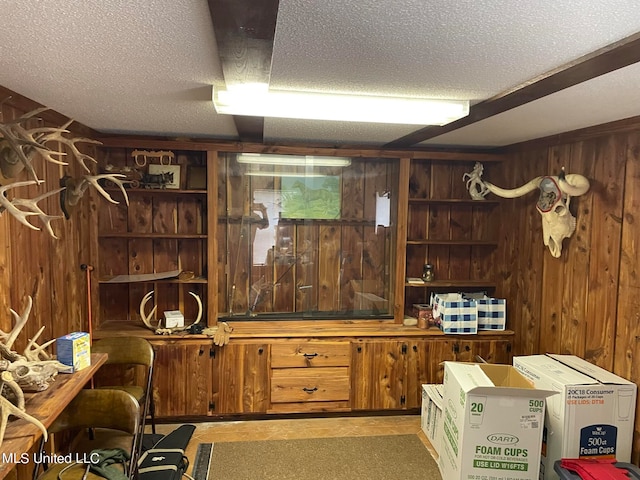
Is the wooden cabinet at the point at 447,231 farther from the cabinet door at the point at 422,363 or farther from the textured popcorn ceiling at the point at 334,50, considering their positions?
the textured popcorn ceiling at the point at 334,50

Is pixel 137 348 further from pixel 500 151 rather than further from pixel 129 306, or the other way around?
pixel 500 151

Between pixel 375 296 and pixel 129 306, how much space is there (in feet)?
6.81

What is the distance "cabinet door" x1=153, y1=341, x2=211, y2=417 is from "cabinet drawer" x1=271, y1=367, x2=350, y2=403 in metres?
0.53

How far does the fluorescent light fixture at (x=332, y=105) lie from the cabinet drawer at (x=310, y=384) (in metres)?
2.04

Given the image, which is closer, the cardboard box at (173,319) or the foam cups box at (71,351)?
the foam cups box at (71,351)

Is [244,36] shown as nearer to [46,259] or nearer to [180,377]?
[46,259]

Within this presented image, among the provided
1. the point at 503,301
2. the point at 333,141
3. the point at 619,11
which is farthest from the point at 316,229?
the point at 619,11

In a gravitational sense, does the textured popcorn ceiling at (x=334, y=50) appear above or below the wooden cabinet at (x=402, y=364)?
above

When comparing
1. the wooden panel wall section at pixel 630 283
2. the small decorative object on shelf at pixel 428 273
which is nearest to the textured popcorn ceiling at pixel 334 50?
the wooden panel wall section at pixel 630 283

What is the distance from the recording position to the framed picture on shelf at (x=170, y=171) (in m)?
3.54

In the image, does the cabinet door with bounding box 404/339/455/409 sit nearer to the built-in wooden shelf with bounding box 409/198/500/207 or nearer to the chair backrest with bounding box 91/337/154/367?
the built-in wooden shelf with bounding box 409/198/500/207

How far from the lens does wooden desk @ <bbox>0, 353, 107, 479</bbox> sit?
1.53 m

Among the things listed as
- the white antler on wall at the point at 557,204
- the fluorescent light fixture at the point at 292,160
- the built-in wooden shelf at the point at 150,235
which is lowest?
the built-in wooden shelf at the point at 150,235

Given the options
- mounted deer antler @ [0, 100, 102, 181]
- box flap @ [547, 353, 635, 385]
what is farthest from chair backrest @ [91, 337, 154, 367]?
box flap @ [547, 353, 635, 385]
